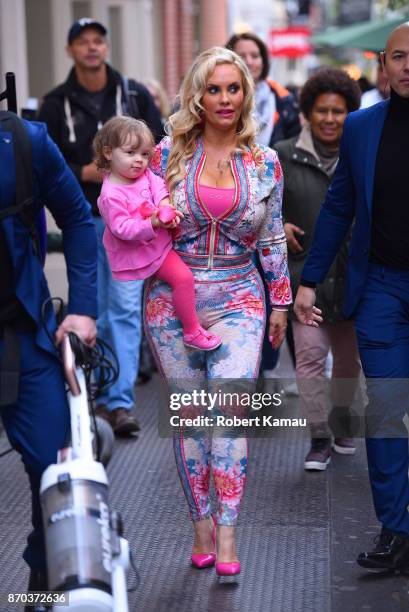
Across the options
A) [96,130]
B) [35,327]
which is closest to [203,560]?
[35,327]

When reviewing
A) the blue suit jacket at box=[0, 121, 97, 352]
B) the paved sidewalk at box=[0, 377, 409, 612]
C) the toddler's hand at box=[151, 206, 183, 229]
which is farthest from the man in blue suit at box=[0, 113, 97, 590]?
the paved sidewalk at box=[0, 377, 409, 612]

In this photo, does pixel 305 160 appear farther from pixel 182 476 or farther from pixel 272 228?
pixel 182 476

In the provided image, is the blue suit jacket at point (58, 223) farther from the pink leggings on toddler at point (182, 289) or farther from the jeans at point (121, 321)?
the jeans at point (121, 321)

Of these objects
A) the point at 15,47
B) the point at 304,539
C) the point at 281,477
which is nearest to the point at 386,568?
the point at 304,539

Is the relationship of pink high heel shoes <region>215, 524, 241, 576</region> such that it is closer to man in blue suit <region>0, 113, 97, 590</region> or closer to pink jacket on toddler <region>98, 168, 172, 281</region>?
man in blue suit <region>0, 113, 97, 590</region>

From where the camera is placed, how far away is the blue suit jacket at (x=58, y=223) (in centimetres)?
400

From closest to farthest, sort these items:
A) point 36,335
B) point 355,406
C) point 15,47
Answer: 1. point 36,335
2. point 355,406
3. point 15,47

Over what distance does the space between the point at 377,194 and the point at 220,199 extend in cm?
60

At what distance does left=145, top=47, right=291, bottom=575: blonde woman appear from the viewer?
4.92 m

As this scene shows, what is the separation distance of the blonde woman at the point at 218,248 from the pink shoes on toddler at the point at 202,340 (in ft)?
0.17

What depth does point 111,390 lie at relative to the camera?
294 inches

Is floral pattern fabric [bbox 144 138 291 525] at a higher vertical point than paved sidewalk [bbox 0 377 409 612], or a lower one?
higher

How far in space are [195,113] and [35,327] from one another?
129 cm

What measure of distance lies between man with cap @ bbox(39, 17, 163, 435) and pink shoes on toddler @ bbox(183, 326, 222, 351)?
2.55m
